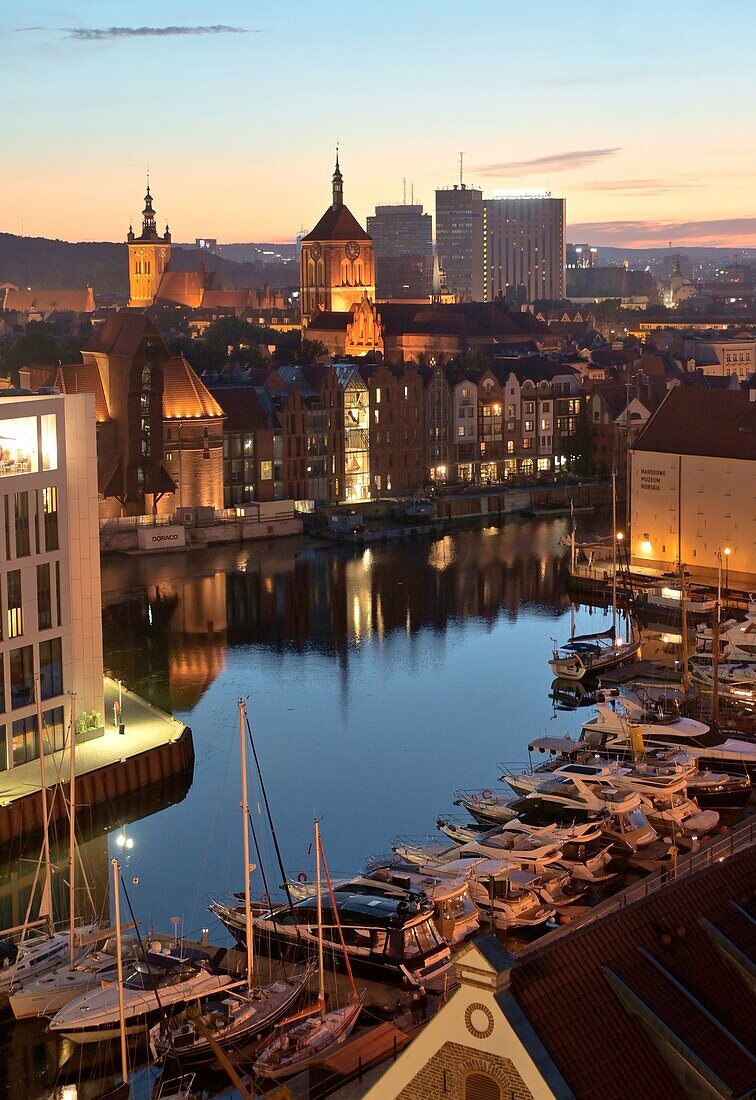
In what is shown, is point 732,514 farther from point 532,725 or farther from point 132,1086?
point 132,1086

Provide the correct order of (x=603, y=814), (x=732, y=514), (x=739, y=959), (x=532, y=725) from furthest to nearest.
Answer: (x=732, y=514), (x=532, y=725), (x=603, y=814), (x=739, y=959)

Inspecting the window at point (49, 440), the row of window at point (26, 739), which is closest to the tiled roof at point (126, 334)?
the window at point (49, 440)

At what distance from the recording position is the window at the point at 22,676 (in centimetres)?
2072

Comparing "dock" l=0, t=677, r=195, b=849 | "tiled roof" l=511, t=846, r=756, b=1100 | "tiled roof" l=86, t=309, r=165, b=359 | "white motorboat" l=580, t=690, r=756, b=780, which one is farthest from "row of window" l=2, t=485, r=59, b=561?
"tiled roof" l=86, t=309, r=165, b=359

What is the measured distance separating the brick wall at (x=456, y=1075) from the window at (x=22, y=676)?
1373 cm

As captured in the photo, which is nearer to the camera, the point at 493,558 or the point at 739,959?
the point at 739,959

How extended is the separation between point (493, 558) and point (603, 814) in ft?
73.0

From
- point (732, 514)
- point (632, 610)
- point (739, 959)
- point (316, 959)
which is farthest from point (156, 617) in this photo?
point (739, 959)

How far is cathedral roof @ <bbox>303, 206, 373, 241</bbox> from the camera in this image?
8244cm

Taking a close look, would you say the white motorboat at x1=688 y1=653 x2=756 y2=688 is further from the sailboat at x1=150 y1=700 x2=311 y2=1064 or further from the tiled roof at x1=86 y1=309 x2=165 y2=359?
the tiled roof at x1=86 y1=309 x2=165 y2=359

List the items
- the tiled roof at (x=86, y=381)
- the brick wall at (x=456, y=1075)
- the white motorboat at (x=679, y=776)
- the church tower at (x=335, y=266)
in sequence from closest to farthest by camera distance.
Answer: the brick wall at (x=456, y=1075) < the white motorboat at (x=679, y=776) < the tiled roof at (x=86, y=381) < the church tower at (x=335, y=266)

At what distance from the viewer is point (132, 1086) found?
43.3 feet

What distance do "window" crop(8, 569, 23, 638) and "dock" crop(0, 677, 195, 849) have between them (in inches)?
61.3

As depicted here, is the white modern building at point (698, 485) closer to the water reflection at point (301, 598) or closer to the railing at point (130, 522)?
the water reflection at point (301, 598)
